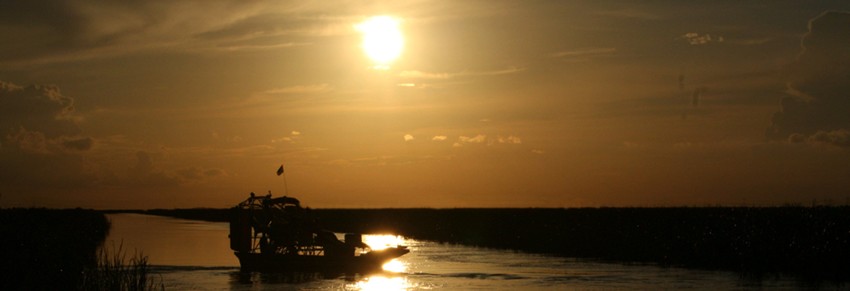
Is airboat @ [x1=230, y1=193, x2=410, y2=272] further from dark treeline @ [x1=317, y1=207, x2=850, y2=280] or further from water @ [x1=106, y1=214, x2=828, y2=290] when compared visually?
dark treeline @ [x1=317, y1=207, x2=850, y2=280]

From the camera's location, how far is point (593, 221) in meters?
83.4

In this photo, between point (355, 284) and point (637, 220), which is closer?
point (355, 284)

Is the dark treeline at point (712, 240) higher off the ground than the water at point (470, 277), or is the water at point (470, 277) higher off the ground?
the dark treeline at point (712, 240)

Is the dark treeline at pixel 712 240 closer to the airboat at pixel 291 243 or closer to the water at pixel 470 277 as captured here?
the water at pixel 470 277

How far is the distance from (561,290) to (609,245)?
28.9 metres

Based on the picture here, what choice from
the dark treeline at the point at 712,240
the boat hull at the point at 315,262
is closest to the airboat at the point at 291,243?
the boat hull at the point at 315,262

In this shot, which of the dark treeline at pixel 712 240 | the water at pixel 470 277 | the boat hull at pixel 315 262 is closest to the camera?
the water at pixel 470 277

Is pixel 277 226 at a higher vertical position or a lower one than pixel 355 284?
higher

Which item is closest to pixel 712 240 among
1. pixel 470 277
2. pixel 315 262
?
pixel 470 277

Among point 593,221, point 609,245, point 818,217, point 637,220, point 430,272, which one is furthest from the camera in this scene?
point 593,221

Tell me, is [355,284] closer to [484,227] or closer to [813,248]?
[813,248]

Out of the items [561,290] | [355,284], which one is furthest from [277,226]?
[561,290]

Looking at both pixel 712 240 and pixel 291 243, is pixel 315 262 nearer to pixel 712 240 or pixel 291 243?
pixel 291 243

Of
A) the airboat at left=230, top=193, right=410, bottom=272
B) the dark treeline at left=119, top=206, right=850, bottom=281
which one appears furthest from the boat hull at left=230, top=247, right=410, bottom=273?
the dark treeline at left=119, top=206, right=850, bottom=281
